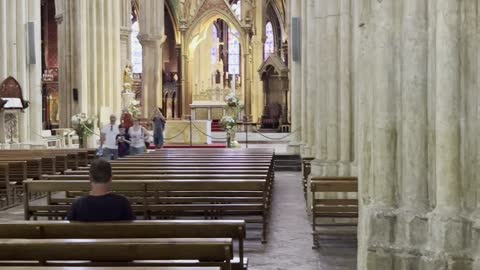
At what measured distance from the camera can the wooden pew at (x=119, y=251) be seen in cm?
424

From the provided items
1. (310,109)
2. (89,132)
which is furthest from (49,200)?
(89,132)

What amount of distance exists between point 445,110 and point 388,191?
0.86 metres

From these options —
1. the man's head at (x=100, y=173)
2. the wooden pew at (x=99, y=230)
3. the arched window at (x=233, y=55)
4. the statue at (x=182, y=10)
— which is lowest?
the wooden pew at (x=99, y=230)

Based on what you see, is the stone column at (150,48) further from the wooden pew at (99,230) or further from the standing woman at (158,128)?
the wooden pew at (99,230)

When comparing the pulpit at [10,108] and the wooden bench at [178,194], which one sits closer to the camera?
the wooden bench at [178,194]

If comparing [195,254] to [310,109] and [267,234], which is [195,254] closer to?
[267,234]

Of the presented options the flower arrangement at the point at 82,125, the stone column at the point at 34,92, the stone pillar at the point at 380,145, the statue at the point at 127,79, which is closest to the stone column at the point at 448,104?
the stone pillar at the point at 380,145

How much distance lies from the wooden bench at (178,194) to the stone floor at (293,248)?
352mm

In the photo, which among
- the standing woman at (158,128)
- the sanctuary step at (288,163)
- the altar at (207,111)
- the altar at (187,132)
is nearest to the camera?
the sanctuary step at (288,163)

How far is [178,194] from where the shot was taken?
9.22 m

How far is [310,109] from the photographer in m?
16.5

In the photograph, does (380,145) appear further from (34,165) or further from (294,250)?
(34,165)

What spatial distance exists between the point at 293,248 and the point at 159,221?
3.45 meters

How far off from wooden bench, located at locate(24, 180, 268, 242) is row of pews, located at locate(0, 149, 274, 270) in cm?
1
